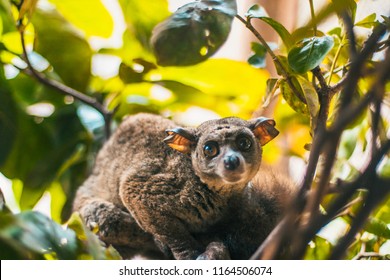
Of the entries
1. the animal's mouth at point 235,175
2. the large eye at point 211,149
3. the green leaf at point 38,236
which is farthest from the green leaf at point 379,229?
the green leaf at point 38,236

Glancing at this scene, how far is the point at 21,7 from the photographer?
2012mm

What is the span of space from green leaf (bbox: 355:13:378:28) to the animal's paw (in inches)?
30.9

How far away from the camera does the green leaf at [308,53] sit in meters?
1.50

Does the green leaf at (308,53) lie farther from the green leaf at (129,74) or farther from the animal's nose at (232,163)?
the green leaf at (129,74)

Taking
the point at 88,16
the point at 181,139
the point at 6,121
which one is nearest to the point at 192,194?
the point at 181,139

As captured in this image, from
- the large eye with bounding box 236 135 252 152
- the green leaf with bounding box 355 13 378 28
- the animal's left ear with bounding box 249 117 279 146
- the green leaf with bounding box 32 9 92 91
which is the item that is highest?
the green leaf with bounding box 355 13 378 28

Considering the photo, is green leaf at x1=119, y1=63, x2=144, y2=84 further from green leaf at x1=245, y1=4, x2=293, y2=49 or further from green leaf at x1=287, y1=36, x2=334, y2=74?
green leaf at x1=287, y1=36, x2=334, y2=74

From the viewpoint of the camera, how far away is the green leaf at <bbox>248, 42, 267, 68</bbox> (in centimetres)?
188

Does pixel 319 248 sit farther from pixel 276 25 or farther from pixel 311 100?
pixel 276 25

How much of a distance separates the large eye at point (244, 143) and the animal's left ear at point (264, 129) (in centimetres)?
4

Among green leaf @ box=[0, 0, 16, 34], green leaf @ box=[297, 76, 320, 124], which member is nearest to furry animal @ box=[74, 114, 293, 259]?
green leaf @ box=[297, 76, 320, 124]

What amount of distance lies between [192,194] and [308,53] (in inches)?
25.2

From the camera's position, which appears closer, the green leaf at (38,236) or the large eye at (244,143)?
the green leaf at (38,236)

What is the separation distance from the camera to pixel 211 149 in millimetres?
1720
